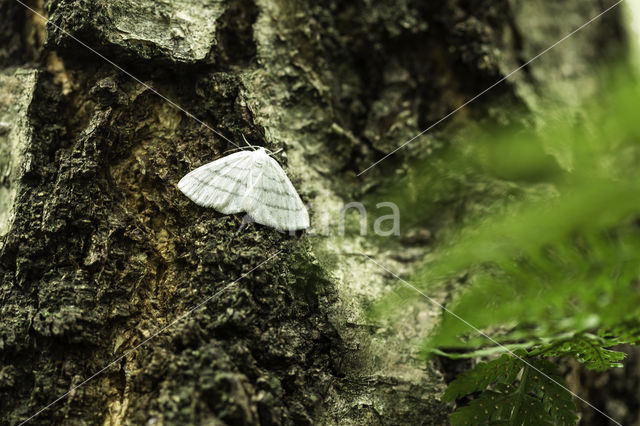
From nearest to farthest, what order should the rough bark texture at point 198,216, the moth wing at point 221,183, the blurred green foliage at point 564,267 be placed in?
the blurred green foliage at point 564,267, the rough bark texture at point 198,216, the moth wing at point 221,183

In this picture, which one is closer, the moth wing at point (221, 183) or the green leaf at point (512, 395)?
the green leaf at point (512, 395)

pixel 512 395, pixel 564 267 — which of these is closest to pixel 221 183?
pixel 564 267

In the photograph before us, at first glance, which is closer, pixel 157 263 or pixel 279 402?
pixel 279 402

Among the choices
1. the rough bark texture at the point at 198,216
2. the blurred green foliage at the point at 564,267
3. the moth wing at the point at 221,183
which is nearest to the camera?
the blurred green foliage at the point at 564,267

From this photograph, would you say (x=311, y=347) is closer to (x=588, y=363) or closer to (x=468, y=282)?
(x=468, y=282)

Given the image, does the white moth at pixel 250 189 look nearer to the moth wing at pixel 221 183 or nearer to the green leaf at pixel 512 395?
the moth wing at pixel 221 183

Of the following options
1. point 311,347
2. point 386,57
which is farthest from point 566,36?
point 311,347

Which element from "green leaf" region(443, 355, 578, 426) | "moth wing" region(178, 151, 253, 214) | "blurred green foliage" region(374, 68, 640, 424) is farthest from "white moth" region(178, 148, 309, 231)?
"green leaf" region(443, 355, 578, 426)

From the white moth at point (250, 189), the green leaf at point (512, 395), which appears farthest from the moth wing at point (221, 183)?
the green leaf at point (512, 395)
